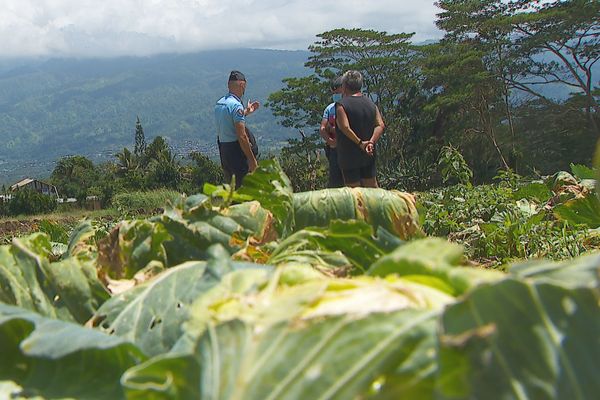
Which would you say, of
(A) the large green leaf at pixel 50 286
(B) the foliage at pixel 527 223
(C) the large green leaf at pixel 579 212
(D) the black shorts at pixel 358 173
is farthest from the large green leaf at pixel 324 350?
(D) the black shorts at pixel 358 173

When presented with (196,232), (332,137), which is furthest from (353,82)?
(196,232)

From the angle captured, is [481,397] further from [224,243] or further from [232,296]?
[224,243]

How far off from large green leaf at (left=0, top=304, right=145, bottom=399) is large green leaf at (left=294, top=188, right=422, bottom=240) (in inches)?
31.3

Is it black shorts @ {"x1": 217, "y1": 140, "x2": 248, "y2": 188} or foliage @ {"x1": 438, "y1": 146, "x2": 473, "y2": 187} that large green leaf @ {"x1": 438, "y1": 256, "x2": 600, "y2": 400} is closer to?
black shorts @ {"x1": 217, "y1": 140, "x2": 248, "y2": 188}

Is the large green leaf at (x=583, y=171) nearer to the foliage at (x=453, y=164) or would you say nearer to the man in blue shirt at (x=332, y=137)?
the foliage at (x=453, y=164)

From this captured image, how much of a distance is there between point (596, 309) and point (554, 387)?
0.10 metres

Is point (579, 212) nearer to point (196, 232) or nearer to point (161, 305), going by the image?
point (196, 232)

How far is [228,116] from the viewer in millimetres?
6578

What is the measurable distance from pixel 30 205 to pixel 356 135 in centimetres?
3419

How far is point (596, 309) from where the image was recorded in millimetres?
710

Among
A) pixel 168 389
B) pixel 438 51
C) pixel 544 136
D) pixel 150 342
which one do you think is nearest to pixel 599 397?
pixel 168 389

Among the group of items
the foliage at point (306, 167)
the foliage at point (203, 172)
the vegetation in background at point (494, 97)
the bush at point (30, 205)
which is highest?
the vegetation in background at point (494, 97)

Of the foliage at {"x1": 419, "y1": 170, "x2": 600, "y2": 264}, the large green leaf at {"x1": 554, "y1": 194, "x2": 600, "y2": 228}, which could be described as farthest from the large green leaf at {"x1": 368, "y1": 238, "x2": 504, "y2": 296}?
the large green leaf at {"x1": 554, "y1": 194, "x2": 600, "y2": 228}

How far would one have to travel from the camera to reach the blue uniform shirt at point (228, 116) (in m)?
6.54
